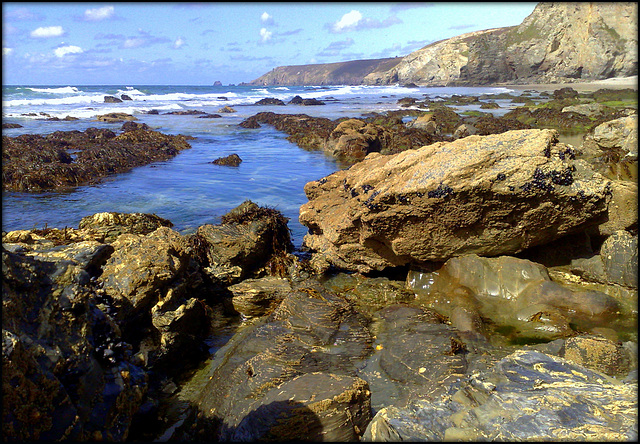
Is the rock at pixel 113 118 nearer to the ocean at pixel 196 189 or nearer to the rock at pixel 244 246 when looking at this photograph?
the ocean at pixel 196 189

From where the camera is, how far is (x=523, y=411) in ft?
8.54

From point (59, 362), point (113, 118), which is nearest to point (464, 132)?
point (59, 362)

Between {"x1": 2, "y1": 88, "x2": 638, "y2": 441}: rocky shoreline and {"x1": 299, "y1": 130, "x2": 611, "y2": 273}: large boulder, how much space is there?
0.03m

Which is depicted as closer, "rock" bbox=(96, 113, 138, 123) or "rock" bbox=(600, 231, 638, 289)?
"rock" bbox=(600, 231, 638, 289)

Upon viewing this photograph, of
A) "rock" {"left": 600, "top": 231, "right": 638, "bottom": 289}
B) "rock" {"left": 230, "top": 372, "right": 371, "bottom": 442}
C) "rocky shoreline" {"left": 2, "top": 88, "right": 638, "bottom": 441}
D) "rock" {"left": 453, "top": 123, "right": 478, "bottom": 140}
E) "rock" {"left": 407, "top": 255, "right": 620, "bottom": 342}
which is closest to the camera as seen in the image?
"rocky shoreline" {"left": 2, "top": 88, "right": 638, "bottom": 441}

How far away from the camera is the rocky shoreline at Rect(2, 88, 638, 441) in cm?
268

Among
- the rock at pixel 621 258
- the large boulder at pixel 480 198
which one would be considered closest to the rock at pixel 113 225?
the large boulder at pixel 480 198

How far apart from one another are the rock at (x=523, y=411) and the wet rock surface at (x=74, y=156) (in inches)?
527

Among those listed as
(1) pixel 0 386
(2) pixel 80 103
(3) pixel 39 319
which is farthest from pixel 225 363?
(2) pixel 80 103

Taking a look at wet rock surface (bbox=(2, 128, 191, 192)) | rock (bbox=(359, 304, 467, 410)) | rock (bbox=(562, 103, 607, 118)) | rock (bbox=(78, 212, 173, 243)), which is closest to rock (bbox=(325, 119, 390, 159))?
wet rock surface (bbox=(2, 128, 191, 192))

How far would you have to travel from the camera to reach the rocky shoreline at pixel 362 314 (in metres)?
2.68

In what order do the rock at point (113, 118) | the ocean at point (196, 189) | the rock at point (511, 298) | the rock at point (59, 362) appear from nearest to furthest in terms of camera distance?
1. the rock at point (59, 362)
2. the rock at point (511, 298)
3. the ocean at point (196, 189)
4. the rock at point (113, 118)

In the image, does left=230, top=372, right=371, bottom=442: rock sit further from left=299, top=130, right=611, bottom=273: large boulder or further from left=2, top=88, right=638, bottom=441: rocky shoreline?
left=299, top=130, right=611, bottom=273: large boulder

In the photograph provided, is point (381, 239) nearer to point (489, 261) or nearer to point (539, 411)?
point (489, 261)
